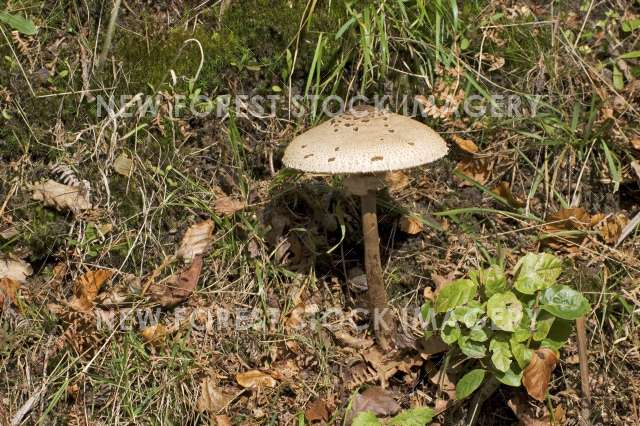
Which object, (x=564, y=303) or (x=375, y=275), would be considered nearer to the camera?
(x=564, y=303)

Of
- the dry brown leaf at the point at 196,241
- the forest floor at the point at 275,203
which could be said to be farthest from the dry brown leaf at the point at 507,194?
the dry brown leaf at the point at 196,241

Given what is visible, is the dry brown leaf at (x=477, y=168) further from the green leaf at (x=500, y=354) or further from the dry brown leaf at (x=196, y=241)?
the dry brown leaf at (x=196, y=241)

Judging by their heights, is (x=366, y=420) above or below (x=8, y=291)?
below

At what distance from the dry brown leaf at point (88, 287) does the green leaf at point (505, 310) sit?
6.59 feet

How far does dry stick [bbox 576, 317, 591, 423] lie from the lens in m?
3.61

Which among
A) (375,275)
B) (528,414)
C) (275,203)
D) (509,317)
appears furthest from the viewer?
(275,203)

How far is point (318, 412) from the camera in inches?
145

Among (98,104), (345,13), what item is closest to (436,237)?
(345,13)

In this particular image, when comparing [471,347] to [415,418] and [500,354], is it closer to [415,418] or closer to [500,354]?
[500,354]

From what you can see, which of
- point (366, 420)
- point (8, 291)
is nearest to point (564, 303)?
point (366, 420)

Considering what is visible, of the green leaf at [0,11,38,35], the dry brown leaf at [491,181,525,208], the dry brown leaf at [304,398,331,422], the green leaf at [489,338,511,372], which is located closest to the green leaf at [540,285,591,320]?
the green leaf at [489,338,511,372]

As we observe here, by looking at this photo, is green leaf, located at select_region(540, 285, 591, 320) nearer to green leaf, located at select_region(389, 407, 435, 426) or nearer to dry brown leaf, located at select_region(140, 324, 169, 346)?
green leaf, located at select_region(389, 407, 435, 426)

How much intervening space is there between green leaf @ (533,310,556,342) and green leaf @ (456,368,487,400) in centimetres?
29

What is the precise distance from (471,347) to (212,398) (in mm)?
1296
